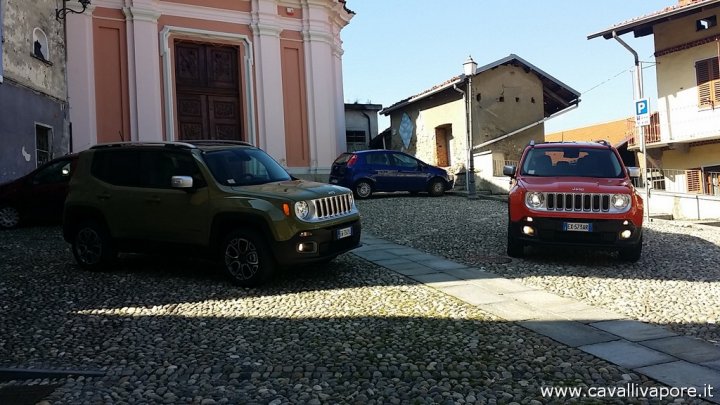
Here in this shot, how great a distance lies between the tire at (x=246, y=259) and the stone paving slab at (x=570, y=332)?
3003 mm

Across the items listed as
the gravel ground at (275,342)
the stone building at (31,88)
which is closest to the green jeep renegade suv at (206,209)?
the gravel ground at (275,342)

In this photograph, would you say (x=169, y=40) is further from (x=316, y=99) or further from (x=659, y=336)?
(x=659, y=336)

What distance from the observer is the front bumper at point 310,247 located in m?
6.63

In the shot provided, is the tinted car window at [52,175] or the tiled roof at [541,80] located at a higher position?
the tiled roof at [541,80]

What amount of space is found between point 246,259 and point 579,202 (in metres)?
4.72

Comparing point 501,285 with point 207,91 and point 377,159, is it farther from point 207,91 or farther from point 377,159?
point 207,91

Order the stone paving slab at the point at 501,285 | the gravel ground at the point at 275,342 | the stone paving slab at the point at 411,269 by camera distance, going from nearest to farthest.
→ the gravel ground at the point at 275,342 → the stone paving slab at the point at 501,285 → the stone paving slab at the point at 411,269

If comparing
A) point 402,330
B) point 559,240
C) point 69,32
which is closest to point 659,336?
point 402,330

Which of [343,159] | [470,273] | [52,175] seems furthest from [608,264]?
[52,175]

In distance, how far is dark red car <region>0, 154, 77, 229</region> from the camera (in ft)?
39.2

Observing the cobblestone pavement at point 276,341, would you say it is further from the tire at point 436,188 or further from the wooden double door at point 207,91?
the wooden double door at point 207,91

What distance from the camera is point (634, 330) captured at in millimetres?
5211

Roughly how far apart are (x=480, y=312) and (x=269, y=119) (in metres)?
14.8

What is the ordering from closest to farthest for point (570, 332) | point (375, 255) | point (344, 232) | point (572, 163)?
point (570, 332) → point (344, 232) → point (375, 255) → point (572, 163)
